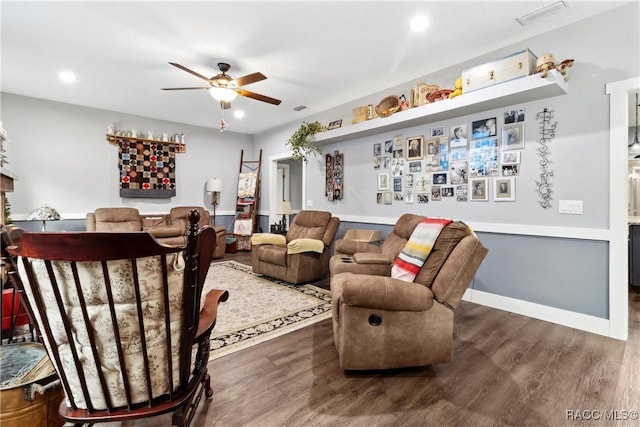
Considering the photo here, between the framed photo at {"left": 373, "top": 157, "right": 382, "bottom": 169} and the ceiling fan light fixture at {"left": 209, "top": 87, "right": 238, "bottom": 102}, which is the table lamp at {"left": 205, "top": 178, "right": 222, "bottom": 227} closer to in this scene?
the ceiling fan light fixture at {"left": 209, "top": 87, "right": 238, "bottom": 102}

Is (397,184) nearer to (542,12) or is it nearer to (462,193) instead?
(462,193)

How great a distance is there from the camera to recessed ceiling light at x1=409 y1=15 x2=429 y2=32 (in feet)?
8.73

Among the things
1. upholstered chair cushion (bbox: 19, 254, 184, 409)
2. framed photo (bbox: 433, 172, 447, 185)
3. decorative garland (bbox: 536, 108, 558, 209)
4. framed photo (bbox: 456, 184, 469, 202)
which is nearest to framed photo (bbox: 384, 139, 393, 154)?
framed photo (bbox: 433, 172, 447, 185)

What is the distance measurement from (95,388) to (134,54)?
Answer: 3497 millimetres

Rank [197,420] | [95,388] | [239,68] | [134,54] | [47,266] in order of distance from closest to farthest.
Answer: [47,266] < [95,388] < [197,420] < [134,54] < [239,68]

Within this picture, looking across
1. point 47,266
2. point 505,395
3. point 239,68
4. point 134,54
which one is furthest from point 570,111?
point 134,54

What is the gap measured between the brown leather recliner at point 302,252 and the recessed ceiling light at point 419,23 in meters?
2.35

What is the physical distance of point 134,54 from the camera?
3.34m

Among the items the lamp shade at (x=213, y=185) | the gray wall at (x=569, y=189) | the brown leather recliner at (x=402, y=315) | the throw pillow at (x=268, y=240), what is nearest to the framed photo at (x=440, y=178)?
the gray wall at (x=569, y=189)

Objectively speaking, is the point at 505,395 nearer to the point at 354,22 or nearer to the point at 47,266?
the point at 47,266

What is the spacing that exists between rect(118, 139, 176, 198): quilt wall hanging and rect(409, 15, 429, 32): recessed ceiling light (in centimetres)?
503

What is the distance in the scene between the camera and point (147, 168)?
5.85 meters

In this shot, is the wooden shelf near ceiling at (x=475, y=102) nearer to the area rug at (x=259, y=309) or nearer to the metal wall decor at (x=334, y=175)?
the metal wall decor at (x=334, y=175)

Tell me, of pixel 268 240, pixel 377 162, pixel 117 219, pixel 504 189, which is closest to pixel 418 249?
pixel 504 189
